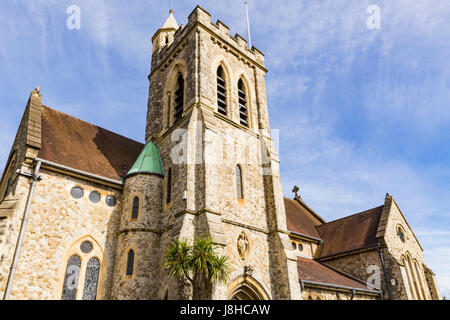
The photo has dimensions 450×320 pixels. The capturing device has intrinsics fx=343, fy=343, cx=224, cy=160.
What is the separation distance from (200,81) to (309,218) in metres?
17.4

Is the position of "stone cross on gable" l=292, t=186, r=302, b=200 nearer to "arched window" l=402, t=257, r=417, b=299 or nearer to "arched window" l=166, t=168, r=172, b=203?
"arched window" l=402, t=257, r=417, b=299

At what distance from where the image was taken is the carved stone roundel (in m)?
15.9

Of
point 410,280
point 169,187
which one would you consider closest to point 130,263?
point 169,187

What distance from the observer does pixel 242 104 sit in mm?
22250

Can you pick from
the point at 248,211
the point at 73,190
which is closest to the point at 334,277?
the point at 248,211

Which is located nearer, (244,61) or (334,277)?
(334,277)

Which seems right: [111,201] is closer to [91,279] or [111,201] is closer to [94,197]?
[94,197]

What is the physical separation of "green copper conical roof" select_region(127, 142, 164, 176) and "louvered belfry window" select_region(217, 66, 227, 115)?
4573 millimetres

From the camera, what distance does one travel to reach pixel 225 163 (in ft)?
58.5

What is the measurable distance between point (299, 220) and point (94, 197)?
16853 mm

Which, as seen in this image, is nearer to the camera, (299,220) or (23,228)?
(23,228)

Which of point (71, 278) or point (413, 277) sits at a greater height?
point (413, 277)
